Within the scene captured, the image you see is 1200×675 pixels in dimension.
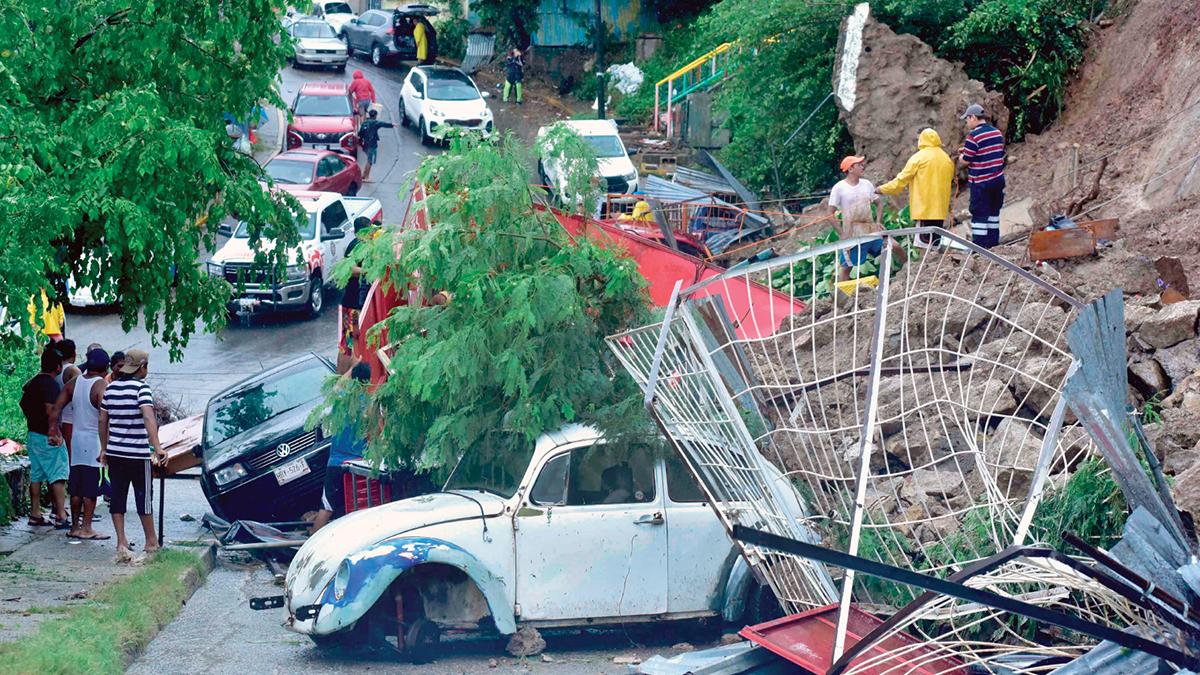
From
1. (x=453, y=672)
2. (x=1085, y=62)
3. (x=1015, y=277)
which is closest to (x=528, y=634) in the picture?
(x=453, y=672)

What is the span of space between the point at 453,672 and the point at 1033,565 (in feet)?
13.8

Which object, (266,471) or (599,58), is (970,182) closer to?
(266,471)

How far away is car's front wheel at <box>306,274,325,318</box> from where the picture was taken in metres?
21.4

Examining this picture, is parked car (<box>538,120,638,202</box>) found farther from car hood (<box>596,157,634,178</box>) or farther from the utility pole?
the utility pole

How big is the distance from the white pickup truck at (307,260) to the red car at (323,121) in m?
7.68

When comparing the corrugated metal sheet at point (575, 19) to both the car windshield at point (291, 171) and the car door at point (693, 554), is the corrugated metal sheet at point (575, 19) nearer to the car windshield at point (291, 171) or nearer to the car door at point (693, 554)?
the car windshield at point (291, 171)

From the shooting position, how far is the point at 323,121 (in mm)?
31219

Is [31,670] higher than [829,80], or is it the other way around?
[829,80]

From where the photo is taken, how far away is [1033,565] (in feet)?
18.1

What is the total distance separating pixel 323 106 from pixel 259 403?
20.1 metres

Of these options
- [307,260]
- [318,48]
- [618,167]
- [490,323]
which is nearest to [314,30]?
[318,48]

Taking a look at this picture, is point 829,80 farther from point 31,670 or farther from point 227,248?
point 31,670

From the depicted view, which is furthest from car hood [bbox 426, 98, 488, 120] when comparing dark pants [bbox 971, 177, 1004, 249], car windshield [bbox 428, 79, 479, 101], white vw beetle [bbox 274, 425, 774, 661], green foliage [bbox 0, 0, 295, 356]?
white vw beetle [bbox 274, 425, 774, 661]

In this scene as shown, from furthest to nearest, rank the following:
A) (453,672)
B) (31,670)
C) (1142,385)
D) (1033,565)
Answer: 1. (1142,385)
2. (453,672)
3. (31,670)
4. (1033,565)
